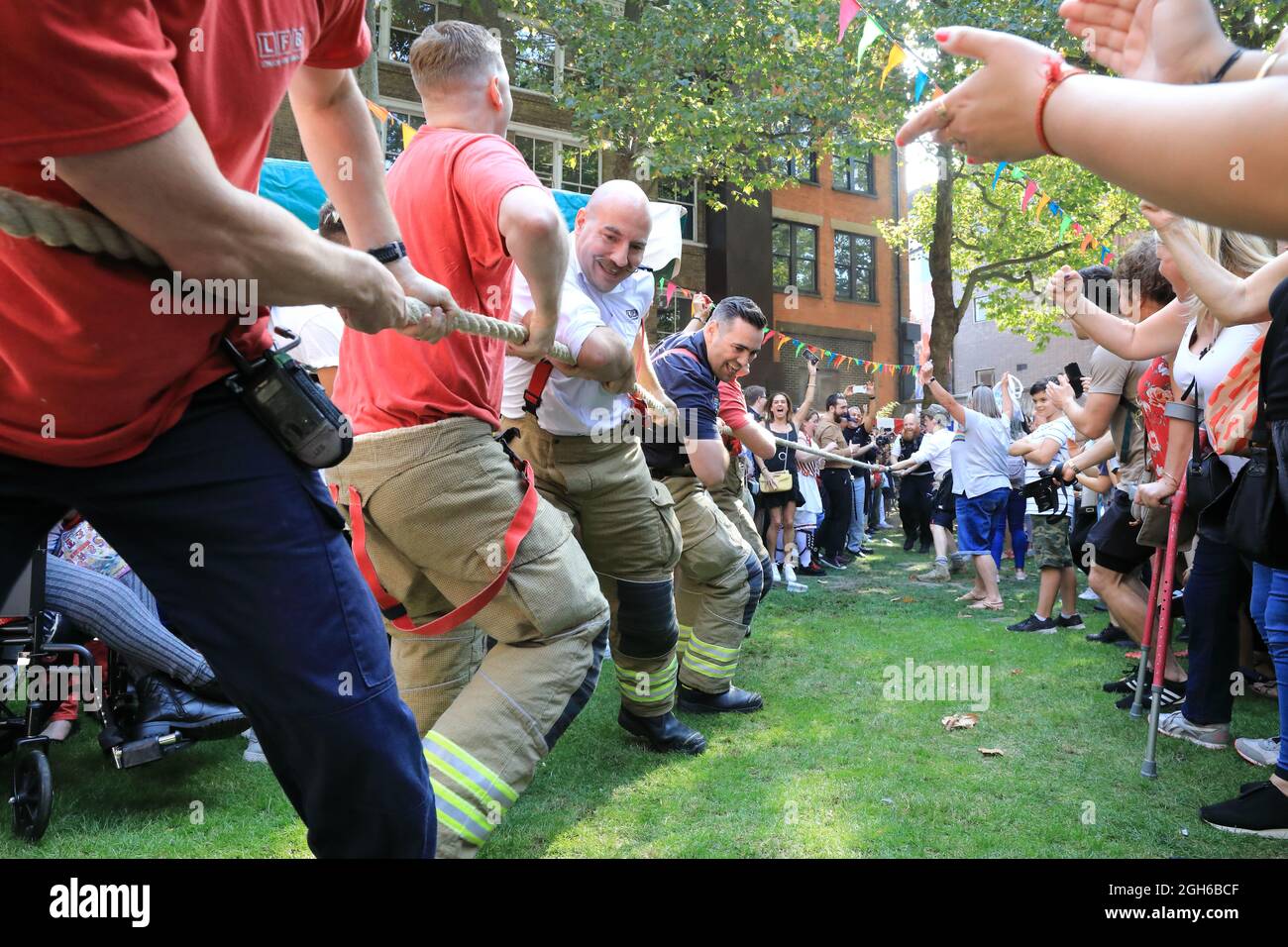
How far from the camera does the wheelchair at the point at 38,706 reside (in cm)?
315

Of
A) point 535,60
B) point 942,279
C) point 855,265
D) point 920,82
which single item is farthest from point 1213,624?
point 855,265

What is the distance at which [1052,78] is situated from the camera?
1245mm

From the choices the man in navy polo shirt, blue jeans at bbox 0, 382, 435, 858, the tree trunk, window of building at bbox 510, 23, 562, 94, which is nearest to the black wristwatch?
blue jeans at bbox 0, 382, 435, 858

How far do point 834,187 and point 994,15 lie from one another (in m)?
12.7

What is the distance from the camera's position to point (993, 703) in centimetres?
507

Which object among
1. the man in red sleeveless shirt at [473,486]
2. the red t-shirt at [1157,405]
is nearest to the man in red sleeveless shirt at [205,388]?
the man in red sleeveless shirt at [473,486]

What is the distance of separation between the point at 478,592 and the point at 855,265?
27.3 metres

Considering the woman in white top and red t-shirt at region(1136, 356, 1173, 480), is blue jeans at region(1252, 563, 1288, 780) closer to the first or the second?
the woman in white top

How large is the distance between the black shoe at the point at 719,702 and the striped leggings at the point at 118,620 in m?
2.31

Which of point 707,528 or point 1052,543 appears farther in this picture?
point 1052,543

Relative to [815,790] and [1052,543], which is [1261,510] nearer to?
[815,790]

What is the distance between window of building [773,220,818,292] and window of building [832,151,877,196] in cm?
192

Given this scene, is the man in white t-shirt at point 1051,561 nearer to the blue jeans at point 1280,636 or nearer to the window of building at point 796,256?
the blue jeans at point 1280,636

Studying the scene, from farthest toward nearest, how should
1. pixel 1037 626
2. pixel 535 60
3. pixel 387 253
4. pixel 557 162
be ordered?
pixel 557 162 → pixel 535 60 → pixel 1037 626 → pixel 387 253
